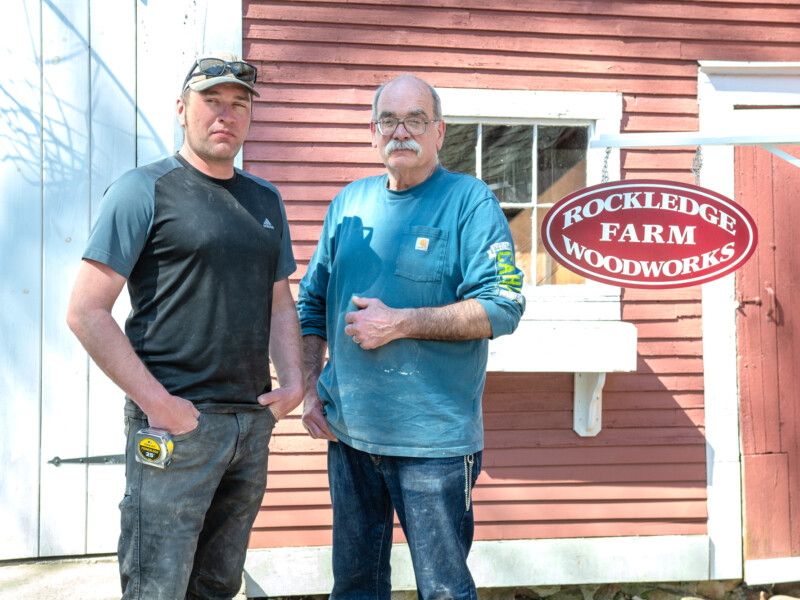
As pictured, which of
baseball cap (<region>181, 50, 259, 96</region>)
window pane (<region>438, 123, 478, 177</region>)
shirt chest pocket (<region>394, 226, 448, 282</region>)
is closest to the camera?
baseball cap (<region>181, 50, 259, 96</region>)

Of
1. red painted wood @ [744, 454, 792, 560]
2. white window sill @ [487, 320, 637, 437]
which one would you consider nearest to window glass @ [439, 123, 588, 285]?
white window sill @ [487, 320, 637, 437]

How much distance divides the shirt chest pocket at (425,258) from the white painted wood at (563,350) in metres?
1.48

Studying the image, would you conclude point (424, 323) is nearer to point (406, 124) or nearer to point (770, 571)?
point (406, 124)

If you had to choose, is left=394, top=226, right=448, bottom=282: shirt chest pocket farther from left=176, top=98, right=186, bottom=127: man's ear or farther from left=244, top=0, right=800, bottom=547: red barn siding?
left=244, top=0, right=800, bottom=547: red barn siding

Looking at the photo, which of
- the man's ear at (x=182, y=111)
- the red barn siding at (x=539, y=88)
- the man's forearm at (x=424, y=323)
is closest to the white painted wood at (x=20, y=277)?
the red barn siding at (x=539, y=88)

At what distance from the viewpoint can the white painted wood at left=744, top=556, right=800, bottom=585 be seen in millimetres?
3770

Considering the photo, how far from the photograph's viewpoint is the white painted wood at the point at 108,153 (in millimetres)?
3469

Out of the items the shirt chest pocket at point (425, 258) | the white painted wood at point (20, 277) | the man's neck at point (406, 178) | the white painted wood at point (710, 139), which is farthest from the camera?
the white painted wood at point (20, 277)

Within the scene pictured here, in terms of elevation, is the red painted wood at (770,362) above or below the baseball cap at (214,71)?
below

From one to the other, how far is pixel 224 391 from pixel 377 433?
1.48 feet

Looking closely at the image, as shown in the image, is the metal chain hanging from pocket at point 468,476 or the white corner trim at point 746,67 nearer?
the metal chain hanging from pocket at point 468,476

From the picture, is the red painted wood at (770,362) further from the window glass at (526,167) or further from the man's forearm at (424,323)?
the man's forearm at (424,323)

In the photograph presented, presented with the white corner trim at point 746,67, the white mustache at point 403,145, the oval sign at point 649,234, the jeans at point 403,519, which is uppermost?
the white corner trim at point 746,67

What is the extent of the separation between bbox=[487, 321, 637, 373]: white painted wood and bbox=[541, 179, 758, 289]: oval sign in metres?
0.56
